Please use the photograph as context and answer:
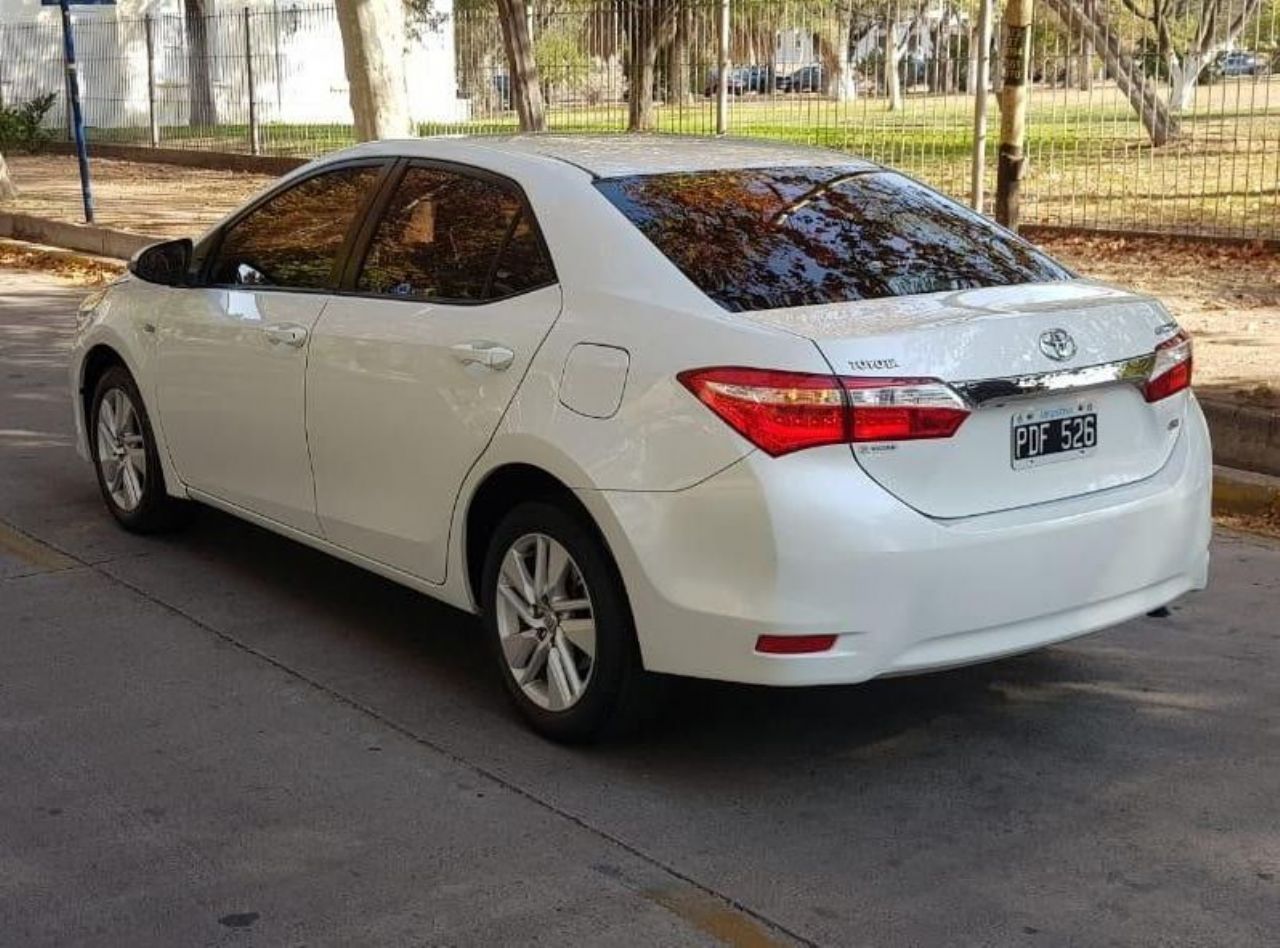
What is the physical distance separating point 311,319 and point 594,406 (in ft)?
5.05

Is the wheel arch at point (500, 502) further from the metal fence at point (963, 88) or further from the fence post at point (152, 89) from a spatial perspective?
the fence post at point (152, 89)

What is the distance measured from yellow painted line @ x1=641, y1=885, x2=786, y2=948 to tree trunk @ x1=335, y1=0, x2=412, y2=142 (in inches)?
502

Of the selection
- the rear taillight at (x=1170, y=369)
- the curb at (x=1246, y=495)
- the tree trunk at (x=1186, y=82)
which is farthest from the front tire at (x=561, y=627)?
the tree trunk at (x=1186, y=82)

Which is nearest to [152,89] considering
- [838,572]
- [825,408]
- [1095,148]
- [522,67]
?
[522,67]

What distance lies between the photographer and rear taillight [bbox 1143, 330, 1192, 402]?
491 centimetres

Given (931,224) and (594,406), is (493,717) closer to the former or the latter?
(594,406)

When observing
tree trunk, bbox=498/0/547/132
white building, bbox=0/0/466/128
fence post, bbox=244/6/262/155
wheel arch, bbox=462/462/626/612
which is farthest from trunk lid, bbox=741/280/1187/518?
fence post, bbox=244/6/262/155

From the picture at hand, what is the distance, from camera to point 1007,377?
450cm

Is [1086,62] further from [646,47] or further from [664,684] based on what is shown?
[664,684]

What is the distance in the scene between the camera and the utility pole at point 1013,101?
9672 millimetres

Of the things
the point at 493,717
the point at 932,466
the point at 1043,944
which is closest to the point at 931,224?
the point at 932,466

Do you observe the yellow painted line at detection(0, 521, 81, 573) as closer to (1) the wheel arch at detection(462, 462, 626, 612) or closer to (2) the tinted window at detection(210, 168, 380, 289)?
(2) the tinted window at detection(210, 168, 380, 289)

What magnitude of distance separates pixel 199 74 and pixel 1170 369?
2849cm

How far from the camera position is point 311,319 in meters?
5.84
